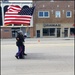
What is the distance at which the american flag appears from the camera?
43.3m

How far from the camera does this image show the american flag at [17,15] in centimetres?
4331

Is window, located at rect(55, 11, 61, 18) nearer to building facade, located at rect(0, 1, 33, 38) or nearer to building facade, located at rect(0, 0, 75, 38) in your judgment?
building facade, located at rect(0, 0, 75, 38)

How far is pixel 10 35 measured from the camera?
1911 inches

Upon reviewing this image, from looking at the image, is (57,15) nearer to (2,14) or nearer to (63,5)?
(63,5)

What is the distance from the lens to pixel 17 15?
43.1 meters

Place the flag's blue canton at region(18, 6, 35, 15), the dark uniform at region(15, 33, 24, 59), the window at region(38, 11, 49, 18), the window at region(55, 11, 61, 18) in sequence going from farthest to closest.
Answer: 1. the window at region(55, 11, 61, 18)
2. the window at region(38, 11, 49, 18)
3. the flag's blue canton at region(18, 6, 35, 15)
4. the dark uniform at region(15, 33, 24, 59)

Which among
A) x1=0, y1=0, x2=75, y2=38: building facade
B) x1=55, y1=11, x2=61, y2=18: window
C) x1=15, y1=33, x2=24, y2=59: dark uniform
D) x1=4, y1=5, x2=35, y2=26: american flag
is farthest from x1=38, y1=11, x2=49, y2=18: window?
x1=15, y1=33, x2=24, y2=59: dark uniform

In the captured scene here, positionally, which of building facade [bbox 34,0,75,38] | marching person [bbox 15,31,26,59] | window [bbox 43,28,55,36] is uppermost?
building facade [bbox 34,0,75,38]

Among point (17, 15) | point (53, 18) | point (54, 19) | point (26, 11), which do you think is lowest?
point (54, 19)

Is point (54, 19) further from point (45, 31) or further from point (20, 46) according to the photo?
point (20, 46)

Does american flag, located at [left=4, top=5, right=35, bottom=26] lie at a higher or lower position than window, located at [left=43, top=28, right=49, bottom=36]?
higher

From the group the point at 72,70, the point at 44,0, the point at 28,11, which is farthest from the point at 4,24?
the point at 72,70

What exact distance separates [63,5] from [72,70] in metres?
42.3

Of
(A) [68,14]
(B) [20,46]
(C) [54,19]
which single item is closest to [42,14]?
(C) [54,19]
